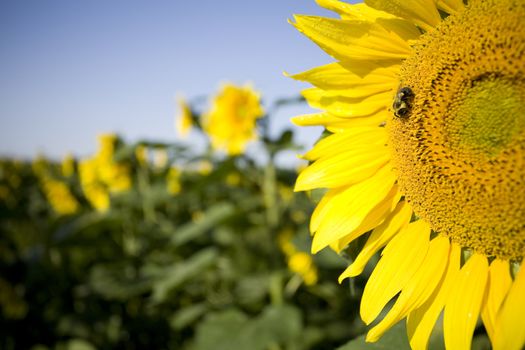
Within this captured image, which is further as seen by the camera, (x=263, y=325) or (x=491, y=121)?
(x=263, y=325)

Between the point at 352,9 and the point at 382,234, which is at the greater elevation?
the point at 352,9

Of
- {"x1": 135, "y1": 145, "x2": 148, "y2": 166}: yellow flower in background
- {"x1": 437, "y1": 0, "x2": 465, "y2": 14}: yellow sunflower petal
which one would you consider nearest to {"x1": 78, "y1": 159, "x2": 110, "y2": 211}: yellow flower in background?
{"x1": 135, "y1": 145, "x2": 148, "y2": 166}: yellow flower in background

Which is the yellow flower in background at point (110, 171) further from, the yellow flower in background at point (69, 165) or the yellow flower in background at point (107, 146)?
the yellow flower in background at point (69, 165)

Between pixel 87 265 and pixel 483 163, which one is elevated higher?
pixel 483 163

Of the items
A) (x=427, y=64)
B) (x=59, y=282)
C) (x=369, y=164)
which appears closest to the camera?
(x=427, y=64)

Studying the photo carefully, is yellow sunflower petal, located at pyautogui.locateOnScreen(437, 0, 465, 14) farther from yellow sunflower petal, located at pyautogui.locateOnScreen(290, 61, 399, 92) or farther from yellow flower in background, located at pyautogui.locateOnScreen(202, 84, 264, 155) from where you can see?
yellow flower in background, located at pyautogui.locateOnScreen(202, 84, 264, 155)

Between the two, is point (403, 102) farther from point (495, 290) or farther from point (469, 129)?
point (495, 290)

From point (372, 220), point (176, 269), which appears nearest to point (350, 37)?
point (372, 220)

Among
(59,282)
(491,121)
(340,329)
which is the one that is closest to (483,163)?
(491,121)

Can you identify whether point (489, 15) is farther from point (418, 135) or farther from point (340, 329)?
point (340, 329)
